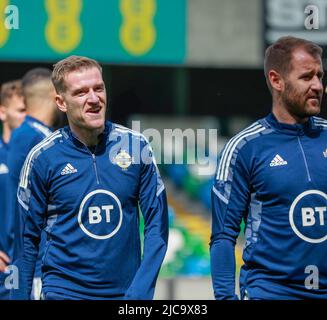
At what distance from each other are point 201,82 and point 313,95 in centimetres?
978

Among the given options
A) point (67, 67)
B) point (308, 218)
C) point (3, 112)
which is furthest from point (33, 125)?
point (308, 218)

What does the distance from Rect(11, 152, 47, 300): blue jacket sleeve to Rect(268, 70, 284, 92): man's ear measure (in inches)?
39.7

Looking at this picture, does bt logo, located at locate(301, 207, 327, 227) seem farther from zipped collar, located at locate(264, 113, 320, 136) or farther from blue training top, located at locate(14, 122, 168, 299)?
blue training top, located at locate(14, 122, 168, 299)

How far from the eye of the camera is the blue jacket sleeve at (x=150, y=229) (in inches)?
152

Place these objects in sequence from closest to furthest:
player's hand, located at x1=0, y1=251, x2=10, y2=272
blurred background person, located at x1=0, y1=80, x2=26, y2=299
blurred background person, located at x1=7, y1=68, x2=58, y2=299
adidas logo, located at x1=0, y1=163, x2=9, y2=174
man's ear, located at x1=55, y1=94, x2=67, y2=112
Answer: man's ear, located at x1=55, y1=94, x2=67, y2=112 < blurred background person, located at x1=7, y1=68, x2=58, y2=299 < player's hand, located at x1=0, y1=251, x2=10, y2=272 < blurred background person, located at x1=0, y1=80, x2=26, y2=299 < adidas logo, located at x1=0, y1=163, x2=9, y2=174

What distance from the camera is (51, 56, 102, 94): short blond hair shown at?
407 centimetres

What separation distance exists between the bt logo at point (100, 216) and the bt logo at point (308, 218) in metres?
0.71

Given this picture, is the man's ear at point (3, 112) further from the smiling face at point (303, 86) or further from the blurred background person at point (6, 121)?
the smiling face at point (303, 86)

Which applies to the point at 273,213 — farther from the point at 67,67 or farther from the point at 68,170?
the point at 67,67

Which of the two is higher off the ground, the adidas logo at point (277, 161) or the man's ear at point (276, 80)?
the man's ear at point (276, 80)

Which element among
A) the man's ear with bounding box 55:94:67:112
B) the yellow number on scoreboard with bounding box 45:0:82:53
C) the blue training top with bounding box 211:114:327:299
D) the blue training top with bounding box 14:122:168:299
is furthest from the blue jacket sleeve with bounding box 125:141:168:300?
the yellow number on scoreboard with bounding box 45:0:82:53

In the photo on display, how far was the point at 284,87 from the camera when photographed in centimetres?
393

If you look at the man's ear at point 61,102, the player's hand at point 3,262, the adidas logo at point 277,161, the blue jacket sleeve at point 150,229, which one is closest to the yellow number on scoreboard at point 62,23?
the player's hand at point 3,262

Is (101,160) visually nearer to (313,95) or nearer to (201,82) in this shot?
(313,95)
